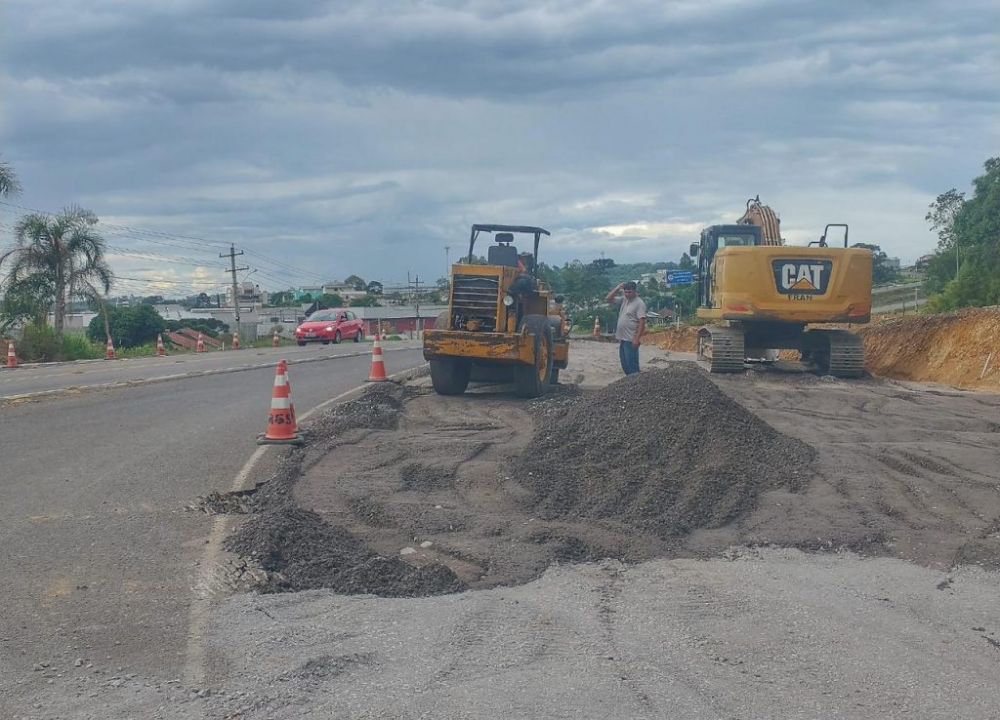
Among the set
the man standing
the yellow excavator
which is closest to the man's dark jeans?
the man standing

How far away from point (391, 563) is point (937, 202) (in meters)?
51.0

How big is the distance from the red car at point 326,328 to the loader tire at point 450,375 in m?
25.9

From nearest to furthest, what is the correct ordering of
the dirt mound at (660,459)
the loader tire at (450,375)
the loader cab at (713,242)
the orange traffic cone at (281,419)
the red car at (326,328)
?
the dirt mound at (660,459) < the orange traffic cone at (281,419) < the loader tire at (450,375) < the loader cab at (713,242) < the red car at (326,328)

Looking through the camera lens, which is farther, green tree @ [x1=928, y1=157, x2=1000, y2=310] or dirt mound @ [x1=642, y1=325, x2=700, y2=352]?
dirt mound @ [x1=642, y1=325, x2=700, y2=352]

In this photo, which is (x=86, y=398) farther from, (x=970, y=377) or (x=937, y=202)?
(x=937, y=202)

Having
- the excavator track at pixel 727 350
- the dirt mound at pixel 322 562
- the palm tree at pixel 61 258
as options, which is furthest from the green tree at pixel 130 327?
the dirt mound at pixel 322 562

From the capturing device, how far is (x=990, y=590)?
18.5ft

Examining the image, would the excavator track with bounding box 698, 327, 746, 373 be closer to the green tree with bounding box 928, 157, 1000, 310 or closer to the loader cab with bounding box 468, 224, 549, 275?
the loader cab with bounding box 468, 224, 549, 275

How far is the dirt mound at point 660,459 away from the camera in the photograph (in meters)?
7.29

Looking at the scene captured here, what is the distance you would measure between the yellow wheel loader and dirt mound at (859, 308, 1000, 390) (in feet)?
31.4

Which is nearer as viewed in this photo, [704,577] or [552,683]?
[552,683]

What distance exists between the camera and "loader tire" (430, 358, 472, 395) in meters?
15.0

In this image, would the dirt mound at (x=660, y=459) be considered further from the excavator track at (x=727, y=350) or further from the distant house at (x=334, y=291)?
the distant house at (x=334, y=291)

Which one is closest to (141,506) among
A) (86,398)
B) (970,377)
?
(86,398)
